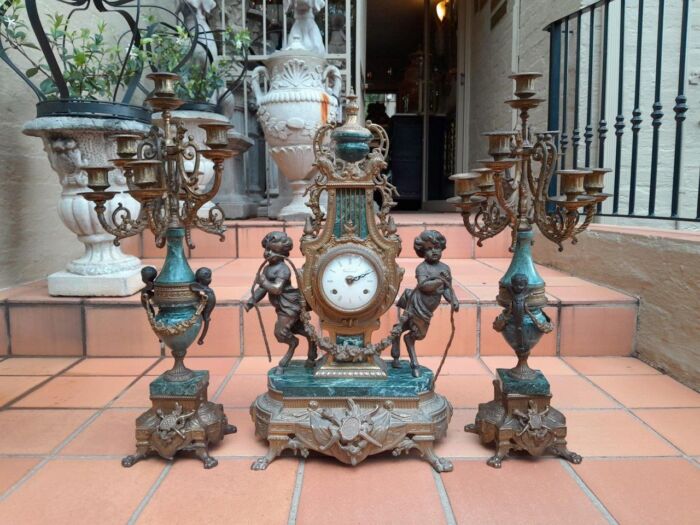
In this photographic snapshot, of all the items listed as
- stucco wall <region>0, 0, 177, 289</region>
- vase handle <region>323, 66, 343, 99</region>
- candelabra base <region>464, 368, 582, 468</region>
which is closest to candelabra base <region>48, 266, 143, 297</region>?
stucco wall <region>0, 0, 177, 289</region>

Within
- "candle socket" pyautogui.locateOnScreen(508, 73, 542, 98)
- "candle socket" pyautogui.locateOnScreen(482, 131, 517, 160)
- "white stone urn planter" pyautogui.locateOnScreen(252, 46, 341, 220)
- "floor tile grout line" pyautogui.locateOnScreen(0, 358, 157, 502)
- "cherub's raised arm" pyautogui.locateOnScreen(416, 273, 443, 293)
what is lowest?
"floor tile grout line" pyautogui.locateOnScreen(0, 358, 157, 502)

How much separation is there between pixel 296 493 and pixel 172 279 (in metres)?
0.60

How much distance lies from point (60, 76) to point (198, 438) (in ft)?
5.44

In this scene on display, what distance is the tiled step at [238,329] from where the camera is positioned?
2.02 m

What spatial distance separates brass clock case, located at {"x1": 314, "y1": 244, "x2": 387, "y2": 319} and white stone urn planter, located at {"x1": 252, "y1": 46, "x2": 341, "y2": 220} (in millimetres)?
1884

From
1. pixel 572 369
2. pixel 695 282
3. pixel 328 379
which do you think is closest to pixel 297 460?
pixel 328 379

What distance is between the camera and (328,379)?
4.38 ft

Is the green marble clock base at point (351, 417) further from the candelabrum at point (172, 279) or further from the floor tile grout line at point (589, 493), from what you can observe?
the floor tile grout line at point (589, 493)

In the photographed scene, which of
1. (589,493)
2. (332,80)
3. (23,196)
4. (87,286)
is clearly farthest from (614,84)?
(23,196)

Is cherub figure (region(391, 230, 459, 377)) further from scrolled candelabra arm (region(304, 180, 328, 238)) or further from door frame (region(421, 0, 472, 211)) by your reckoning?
door frame (region(421, 0, 472, 211))

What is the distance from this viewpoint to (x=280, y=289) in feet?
4.33

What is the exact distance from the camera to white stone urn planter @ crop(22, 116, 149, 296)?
2.08m

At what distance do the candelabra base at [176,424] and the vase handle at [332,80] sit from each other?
8.22 feet

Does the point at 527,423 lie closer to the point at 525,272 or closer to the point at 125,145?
the point at 525,272
